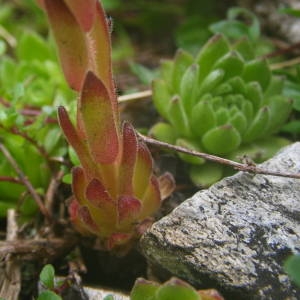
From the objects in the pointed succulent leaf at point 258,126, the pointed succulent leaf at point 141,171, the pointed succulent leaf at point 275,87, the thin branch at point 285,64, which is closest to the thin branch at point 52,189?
the pointed succulent leaf at point 141,171

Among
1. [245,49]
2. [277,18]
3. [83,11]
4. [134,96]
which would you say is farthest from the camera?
[277,18]

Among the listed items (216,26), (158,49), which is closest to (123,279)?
(216,26)

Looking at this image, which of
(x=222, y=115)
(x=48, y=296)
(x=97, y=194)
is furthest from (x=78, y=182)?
(x=222, y=115)

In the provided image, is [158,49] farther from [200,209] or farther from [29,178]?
[200,209]

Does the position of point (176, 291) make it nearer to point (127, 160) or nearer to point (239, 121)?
point (127, 160)

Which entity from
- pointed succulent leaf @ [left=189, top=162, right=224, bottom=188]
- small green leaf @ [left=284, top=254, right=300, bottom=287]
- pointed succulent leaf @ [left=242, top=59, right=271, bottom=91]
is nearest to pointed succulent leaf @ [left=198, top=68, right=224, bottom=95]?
pointed succulent leaf @ [left=242, top=59, right=271, bottom=91]

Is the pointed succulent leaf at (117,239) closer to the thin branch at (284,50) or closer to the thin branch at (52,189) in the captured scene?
the thin branch at (52,189)

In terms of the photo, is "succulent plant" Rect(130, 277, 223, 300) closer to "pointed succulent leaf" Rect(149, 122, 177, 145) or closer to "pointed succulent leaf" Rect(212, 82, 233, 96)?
"pointed succulent leaf" Rect(149, 122, 177, 145)
